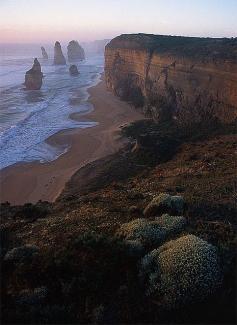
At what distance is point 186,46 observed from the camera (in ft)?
157

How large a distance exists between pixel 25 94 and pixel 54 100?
7442mm

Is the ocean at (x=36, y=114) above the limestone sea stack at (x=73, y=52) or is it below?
below

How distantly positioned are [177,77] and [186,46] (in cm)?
876

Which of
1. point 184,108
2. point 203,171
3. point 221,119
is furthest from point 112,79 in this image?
point 203,171

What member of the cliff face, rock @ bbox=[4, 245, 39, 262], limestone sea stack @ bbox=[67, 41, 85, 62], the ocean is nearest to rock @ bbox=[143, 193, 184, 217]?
rock @ bbox=[4, 245, 39, 262]

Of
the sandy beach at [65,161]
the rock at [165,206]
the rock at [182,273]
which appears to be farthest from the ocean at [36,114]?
the rock at [182,273]

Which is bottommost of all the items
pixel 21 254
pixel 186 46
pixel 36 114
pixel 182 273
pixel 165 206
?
pixel 36 114

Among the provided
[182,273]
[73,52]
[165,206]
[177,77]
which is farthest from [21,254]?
[73,52]

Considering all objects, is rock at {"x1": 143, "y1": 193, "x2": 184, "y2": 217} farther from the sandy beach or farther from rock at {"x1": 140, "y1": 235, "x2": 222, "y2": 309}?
the sandy beach

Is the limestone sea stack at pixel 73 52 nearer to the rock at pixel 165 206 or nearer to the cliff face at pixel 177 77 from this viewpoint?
the cliff face at pixel 177 77

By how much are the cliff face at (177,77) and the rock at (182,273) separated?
23.3 m

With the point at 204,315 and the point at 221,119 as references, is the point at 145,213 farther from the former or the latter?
the point at 221,119

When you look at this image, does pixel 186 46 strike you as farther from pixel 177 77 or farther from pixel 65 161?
pixel 65 161

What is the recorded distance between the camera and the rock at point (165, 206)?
12922mm
